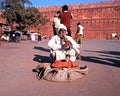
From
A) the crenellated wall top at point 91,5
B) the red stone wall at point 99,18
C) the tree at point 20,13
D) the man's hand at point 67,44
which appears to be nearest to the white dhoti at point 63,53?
the man's hand at point 67,44

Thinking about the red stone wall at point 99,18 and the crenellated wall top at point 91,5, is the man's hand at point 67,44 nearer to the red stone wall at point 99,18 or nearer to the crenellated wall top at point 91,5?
the red stone wall at point 99,18

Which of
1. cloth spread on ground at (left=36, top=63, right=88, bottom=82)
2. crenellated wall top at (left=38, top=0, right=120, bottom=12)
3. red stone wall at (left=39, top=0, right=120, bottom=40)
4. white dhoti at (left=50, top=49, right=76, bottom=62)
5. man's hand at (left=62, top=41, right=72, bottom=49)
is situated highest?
crenellated wall top at (left=38, top=0, right=120, bottom=12)

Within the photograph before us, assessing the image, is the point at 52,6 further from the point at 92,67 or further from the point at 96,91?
the point at 96,91

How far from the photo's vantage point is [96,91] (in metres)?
5.41

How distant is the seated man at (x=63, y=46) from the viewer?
23.8 feet

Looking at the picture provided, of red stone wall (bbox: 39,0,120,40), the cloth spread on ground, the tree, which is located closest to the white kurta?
the cloth spread on ground

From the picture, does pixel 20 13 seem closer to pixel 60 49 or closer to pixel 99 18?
pixel 99 18

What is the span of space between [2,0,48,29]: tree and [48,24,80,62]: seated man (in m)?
22.5

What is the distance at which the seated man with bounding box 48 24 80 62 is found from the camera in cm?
726

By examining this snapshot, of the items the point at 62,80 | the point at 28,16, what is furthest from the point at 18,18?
the point at 62,80

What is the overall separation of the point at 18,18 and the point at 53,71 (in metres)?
24.7

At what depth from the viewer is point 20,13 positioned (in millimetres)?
29406

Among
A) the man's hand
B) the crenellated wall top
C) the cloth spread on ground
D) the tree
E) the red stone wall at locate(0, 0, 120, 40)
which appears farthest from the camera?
the crenellated wall top

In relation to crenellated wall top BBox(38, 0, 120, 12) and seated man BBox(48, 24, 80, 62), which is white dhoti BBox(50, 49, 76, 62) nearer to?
seated man BBox(48, 24, 80, 62)
